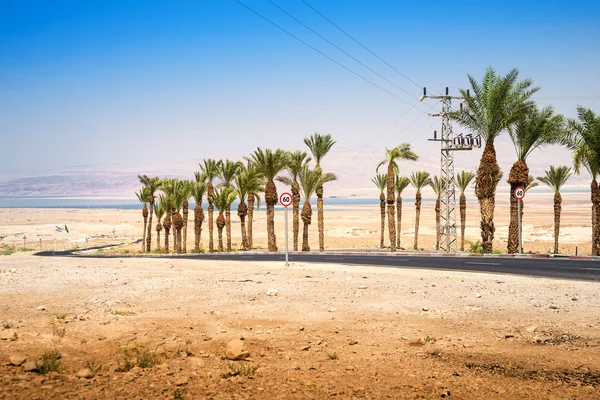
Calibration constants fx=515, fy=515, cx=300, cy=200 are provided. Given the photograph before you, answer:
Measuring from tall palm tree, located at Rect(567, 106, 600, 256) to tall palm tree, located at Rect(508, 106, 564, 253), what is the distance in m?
0.98

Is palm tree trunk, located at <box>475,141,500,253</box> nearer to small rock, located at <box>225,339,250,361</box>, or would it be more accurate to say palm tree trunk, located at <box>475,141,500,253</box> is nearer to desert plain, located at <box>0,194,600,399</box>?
desert plain, located at <box>0,194,600,399</box>

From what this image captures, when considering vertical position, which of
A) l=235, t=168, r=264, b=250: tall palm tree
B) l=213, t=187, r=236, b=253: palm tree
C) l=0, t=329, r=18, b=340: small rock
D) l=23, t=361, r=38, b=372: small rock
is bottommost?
l=23, t=361, r=38, b=372: small rock

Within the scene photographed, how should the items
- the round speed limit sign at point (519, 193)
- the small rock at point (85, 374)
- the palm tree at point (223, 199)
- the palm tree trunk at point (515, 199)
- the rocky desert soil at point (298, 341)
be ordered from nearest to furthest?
the rocky desert soil at point (298, 341) < the small rock at point (85, 374) < the round speed limit sign at point (519, 193) < the palm tree trunk at point (515, 199) < the palm tree at point (223, 199)

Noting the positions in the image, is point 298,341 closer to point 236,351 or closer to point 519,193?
point 236,351

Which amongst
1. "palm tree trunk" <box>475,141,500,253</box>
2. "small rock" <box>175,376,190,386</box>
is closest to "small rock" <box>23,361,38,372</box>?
"small rock" <box>175,376,190,386</box>

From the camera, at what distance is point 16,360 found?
804 centimetres

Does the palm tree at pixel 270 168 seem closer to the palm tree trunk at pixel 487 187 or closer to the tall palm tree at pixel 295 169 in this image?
the tall palm tree at pixel 295 169

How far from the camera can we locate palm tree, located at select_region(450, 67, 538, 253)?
1393 inches

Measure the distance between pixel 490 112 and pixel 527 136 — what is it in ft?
10.2

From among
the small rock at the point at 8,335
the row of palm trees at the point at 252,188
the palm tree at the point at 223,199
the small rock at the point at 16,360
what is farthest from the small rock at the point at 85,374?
the palm tree at the point at 223,199

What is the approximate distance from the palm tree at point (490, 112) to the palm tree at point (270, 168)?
16.6 meters

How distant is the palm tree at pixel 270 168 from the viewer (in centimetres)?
4666

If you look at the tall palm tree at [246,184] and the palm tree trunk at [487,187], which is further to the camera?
the tall palm tree at [246,184]

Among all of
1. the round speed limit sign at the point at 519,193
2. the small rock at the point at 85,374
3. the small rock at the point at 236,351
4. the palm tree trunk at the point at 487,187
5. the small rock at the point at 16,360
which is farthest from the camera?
the palm tree trunk at the point at 487,187
